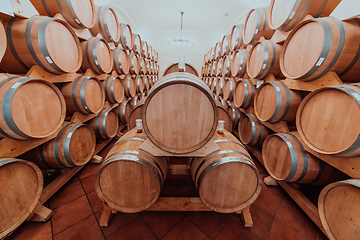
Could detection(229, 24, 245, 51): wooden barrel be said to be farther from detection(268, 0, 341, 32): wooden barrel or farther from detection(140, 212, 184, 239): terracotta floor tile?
detection(140, 212, 184, 239): terracotta floor tile

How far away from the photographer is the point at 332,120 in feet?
4.90

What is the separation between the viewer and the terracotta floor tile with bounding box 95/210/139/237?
5.85 feet

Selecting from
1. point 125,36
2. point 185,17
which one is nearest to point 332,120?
point 125,36

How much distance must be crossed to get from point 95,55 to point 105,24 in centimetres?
117

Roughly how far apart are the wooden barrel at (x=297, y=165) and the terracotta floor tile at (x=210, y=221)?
3.45 feet

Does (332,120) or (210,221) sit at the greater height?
(332,120)

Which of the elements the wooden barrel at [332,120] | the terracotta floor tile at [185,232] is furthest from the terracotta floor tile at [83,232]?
the wooden barrel at [332,120]

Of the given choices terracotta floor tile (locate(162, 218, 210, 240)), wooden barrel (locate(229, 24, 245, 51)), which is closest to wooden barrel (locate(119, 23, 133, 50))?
wooden barrel (locate(229, 24, 245, 51))

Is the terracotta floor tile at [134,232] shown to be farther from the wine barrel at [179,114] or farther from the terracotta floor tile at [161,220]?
the wine barrel at [179,114]

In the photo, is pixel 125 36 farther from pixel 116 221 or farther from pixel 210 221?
pixel 210 221

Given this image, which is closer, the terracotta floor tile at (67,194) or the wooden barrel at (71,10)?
the terracotta floor tile at (67,194)

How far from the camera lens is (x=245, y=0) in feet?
19.3

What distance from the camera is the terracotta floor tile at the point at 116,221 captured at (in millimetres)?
1784

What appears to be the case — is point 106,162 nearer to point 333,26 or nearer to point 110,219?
point 110,219
